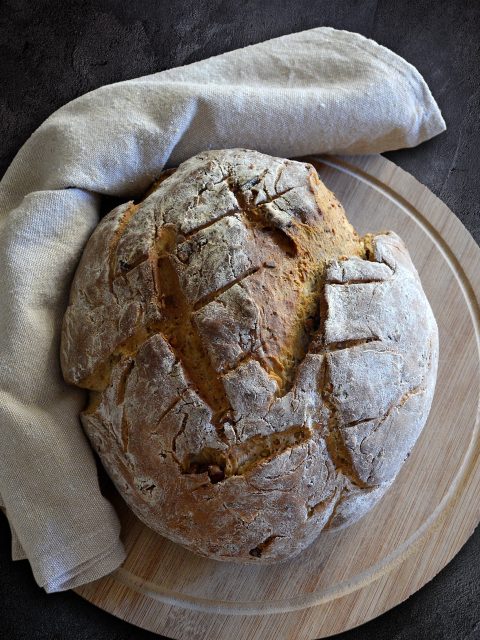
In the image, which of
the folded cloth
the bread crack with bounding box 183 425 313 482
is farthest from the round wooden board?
the bread crack with bounding box 183 425 313 482

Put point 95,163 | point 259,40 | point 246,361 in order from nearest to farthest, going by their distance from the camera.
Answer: point 246,361 → point 95,163 → point 259,40

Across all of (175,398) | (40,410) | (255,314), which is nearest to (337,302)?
(255,314)

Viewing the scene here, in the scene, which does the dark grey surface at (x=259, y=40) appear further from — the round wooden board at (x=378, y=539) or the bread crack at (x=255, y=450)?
the bread crack at (x=255, y=450)

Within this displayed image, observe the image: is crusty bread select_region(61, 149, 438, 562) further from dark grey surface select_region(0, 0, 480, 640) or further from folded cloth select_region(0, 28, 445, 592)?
dark grey surface select_region(0, 0, 480, 640)

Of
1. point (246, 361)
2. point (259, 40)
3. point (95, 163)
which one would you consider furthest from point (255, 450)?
point (259, 40)

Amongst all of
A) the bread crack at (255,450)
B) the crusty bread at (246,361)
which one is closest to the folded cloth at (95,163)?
the crusty bread at (246,361)

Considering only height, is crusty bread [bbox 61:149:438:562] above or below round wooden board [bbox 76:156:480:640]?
above

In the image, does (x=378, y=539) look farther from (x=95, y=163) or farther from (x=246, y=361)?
(x=95, y=163)
